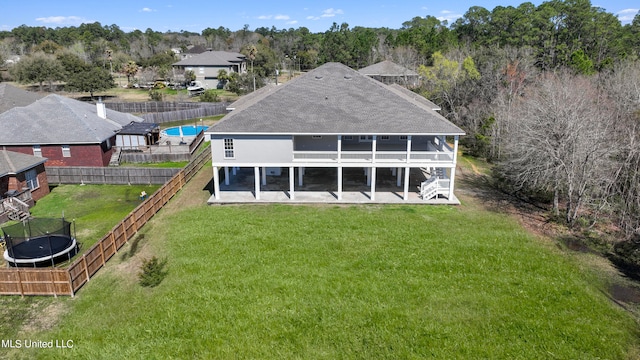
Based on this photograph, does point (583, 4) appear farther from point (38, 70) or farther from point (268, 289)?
point (38, 70)

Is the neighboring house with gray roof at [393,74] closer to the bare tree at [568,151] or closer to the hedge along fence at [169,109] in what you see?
the hedge along fence at [169,109]

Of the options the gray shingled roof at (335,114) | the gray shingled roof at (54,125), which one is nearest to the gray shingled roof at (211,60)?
the gray shingled roof at (54,125)

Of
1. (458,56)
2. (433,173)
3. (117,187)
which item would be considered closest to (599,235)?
(433,173)

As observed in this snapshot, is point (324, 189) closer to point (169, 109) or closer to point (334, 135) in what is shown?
point (334, 135)

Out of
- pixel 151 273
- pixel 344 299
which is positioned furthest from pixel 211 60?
pixel 344 299

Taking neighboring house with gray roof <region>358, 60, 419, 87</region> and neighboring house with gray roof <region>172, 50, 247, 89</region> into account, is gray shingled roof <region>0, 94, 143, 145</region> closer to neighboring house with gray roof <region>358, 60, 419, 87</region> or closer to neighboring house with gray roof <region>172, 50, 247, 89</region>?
neighboring house with gray roof <region>358, 60, 419, 87</region>

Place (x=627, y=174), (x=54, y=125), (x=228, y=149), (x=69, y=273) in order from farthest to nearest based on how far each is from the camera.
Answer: (x=54, y=125) → (x=228, y=149) → (x=627, y=174) → (x=69, y=273)
